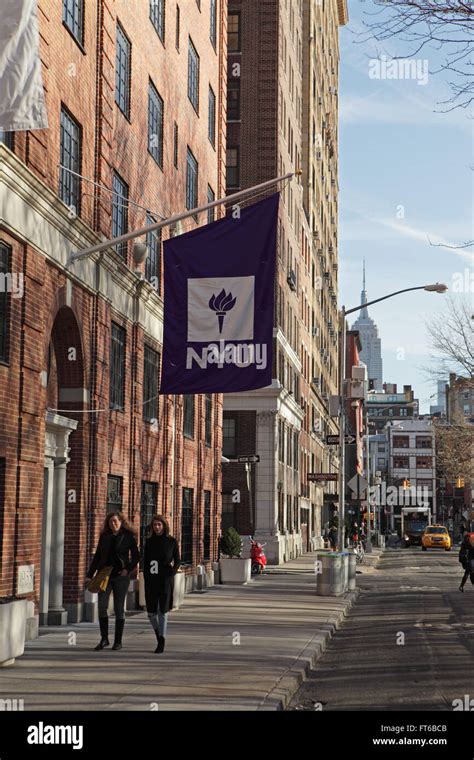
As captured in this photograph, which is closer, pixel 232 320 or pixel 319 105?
pixel 232 320

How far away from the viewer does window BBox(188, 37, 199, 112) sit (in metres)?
32.1

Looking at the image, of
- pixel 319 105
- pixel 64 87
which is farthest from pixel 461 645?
pixel 319 105

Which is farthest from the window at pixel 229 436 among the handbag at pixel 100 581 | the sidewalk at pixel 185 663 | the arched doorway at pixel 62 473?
→ the handbag at pixel 100 581

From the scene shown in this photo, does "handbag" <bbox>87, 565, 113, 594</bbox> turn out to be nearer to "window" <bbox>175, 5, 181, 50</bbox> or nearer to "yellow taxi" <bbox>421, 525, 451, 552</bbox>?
"window" <bbox>175, 5, 181, 50</bbox>

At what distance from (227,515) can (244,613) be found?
25.7 m

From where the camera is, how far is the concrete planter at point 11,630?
44.7ft

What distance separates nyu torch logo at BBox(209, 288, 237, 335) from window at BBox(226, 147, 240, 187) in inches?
1343

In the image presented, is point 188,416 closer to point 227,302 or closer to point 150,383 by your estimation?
point 150,383

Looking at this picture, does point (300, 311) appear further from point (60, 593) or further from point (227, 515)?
point (60, 593)

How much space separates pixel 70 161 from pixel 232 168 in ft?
106

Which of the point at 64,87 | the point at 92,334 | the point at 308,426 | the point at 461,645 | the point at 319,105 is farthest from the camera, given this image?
the point at 319,105

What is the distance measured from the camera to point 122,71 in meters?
23.9

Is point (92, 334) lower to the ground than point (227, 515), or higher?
higher
